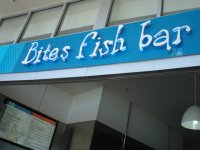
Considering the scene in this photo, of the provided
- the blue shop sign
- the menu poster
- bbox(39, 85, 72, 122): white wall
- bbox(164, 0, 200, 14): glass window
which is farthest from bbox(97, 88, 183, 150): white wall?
bbox(164, 0, 200, 14): glass window

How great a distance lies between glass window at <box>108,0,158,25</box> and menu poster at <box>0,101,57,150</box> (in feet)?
6.33

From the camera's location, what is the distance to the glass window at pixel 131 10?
280cm

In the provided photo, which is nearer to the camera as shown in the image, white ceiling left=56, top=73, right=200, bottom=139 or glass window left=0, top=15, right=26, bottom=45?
white ceiling left=56, top=73, right=200, bottom=139

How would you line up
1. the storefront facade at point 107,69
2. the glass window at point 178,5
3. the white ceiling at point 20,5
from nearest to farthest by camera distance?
the storefront facade at point 107,69, the glass window at point 178,5, the white ceiling at point 20,5

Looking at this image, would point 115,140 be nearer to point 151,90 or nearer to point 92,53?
point 151,90

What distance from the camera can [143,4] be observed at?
2.92 meters

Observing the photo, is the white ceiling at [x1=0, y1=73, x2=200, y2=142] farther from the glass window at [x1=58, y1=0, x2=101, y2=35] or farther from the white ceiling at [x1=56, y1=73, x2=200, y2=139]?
the glass window at [x1=58, y1=0, x2=101, y2=35]

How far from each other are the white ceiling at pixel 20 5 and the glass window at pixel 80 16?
40 cm

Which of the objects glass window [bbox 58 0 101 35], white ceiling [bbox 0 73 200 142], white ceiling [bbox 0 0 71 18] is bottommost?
white ceiling [bbox 0 73 200 142]

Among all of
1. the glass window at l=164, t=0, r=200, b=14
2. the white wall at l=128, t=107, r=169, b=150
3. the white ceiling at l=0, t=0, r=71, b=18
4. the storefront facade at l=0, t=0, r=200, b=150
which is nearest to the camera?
the storefront facade at l=0, t=0, r=200, b=150

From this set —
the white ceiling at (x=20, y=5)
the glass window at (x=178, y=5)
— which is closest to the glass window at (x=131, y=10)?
the glass window at (x=178, y=5)

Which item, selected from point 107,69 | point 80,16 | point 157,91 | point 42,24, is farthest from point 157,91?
point 42,24

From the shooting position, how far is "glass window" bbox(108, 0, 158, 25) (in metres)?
2.80

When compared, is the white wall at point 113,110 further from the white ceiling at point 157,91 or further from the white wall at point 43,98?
the white wall at point 43,98
